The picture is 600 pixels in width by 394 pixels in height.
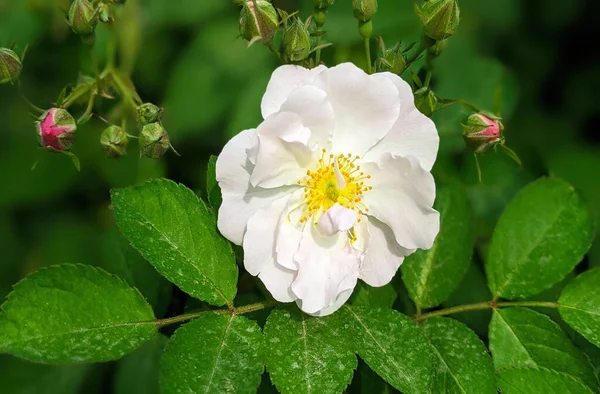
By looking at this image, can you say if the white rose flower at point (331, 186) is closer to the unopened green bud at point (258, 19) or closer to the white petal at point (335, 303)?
the white petal at point (335, 303)

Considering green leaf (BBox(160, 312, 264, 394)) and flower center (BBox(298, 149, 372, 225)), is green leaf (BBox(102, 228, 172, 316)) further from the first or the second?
flower center (BBox(298, 149, 372, 225))

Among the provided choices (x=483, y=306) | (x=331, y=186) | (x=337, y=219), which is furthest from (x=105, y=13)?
(x=483, y=306)

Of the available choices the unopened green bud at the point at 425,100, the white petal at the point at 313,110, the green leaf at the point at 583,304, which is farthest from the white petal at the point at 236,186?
the green leaf at the point at 583,304

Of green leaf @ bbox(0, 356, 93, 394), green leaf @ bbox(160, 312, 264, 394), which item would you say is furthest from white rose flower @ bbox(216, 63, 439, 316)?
green leaf @ bbox(0, 356, 93, 394)

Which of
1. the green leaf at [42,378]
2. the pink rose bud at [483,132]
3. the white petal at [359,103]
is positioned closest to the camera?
the white petal at [359,103]

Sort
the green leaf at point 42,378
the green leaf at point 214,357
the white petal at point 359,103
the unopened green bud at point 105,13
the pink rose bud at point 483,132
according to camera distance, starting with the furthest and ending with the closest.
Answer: the green leaf at point 42,378
the unopened green bud at point 105,13
the pink rose bud at point 483,132
the white petal at point 359,103
the green leaf at point 214,357

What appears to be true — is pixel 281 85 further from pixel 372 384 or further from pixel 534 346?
pixel 534 346
